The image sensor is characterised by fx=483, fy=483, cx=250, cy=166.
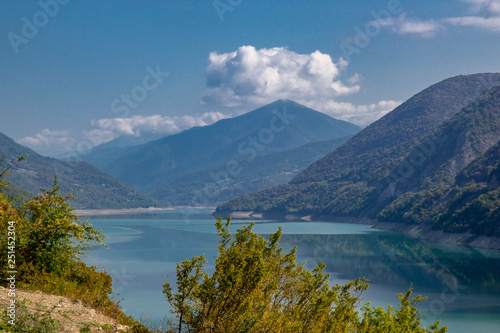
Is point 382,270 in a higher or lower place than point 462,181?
lower

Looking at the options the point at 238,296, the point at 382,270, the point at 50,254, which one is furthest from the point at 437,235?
the point at 238,296

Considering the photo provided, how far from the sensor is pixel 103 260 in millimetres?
65250

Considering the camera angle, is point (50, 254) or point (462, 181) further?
point (462, 181)

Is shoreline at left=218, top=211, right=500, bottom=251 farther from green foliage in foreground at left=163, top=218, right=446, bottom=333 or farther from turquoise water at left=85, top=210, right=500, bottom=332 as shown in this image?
green foliage in foreground at left=163, top=218, right=446, bottom=333

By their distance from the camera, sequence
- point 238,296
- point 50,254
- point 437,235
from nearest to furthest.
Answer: point 238,296
point 50,254
point 437,235

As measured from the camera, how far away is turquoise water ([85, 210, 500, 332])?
125 feet

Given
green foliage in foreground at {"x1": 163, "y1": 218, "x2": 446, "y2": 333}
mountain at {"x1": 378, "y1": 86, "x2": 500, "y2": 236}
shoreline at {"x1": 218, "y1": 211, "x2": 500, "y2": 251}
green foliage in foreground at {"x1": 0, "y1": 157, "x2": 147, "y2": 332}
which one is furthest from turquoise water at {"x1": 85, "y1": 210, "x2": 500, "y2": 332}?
green foliage in foreground at {"x1": 163, "y1": 218, "x2": 446, "y2": 333}

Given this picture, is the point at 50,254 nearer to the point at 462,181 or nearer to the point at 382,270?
the point at 382,270

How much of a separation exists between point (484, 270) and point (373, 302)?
83.9 feet

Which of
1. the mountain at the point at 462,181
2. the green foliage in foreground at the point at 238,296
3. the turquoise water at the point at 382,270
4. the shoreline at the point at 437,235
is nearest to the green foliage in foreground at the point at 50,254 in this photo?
the green foliage in foreground at the point at 238,296

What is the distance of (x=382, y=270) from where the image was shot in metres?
60.3

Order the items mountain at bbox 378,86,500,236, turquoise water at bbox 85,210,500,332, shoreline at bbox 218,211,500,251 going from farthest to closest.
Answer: mountain at bbox 378,86,500,236, shoreline at bbox 218,211,500,251, turquoise water at bbox 85,210,500,332

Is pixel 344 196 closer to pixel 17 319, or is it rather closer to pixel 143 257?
pixel 143 257

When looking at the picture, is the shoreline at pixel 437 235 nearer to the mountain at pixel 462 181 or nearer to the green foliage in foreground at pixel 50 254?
the mountain at pixel 462 181
